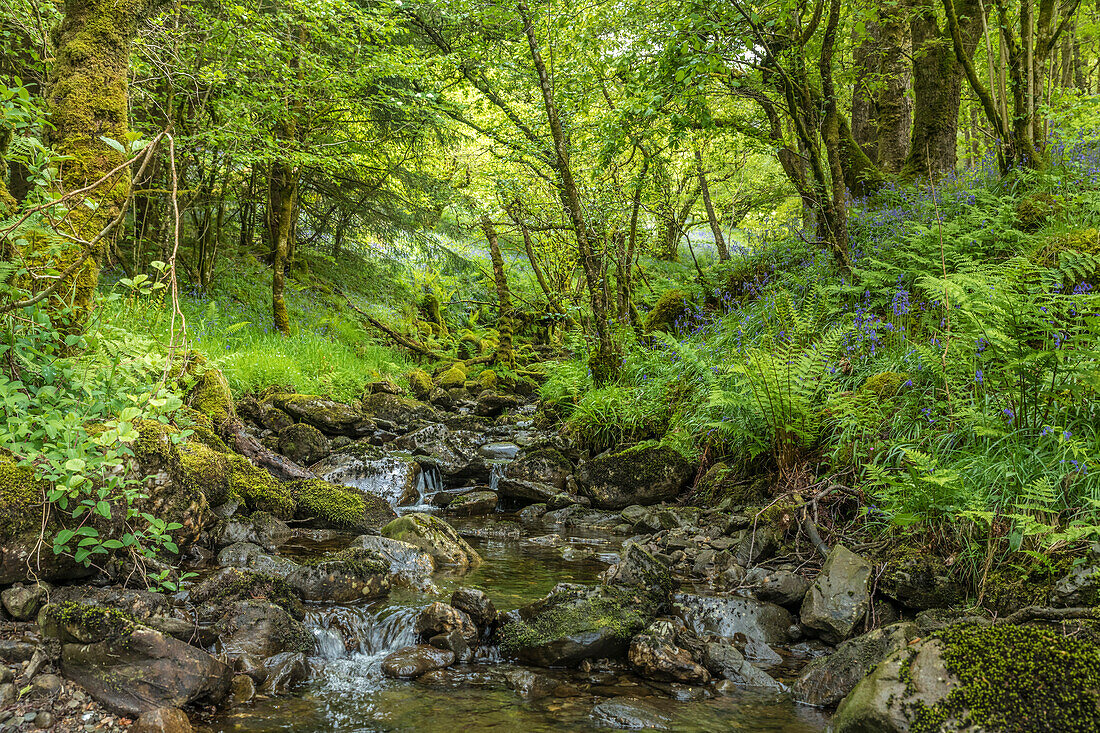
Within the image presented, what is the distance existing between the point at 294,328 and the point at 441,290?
222 inches

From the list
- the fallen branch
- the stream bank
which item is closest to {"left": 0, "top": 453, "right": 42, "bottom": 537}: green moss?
the stream bank

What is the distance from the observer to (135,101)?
8961 mm

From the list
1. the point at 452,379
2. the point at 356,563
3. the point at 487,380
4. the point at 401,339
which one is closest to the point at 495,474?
the point at 356,563

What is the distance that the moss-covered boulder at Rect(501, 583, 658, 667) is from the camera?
12.0 ft

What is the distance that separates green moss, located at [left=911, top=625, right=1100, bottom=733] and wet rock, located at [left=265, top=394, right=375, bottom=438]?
8613 mm

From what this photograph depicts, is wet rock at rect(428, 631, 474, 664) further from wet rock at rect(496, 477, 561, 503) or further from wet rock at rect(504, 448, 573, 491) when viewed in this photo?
wet rock at rect(504, 448, 573, 491)

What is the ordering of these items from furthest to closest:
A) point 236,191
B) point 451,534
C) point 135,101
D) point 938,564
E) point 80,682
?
1. point 236,191
2. point 135,101
3. point 451,534
4. point 938,564
5. point 80,682

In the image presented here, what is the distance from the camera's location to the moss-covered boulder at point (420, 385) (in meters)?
12.8

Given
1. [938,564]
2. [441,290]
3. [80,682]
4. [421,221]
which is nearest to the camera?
[80,682]

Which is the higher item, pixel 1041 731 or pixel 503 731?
pixel 1041 731

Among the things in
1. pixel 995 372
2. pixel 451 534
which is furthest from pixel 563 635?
pixel 995 372

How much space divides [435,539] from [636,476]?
8.17ft

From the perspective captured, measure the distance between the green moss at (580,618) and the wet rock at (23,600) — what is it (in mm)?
2593

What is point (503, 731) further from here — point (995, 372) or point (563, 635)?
point (995, 372)
